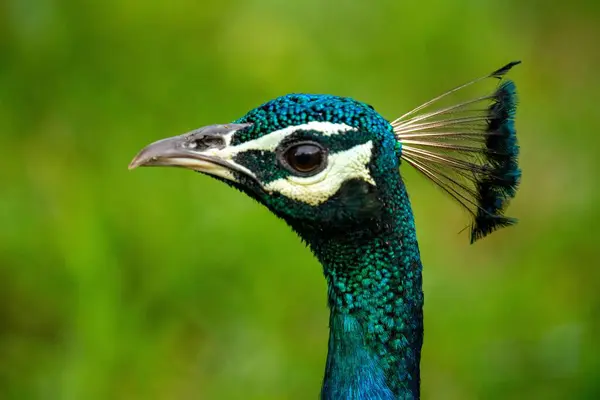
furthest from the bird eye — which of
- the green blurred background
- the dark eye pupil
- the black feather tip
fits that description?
the green blurred background

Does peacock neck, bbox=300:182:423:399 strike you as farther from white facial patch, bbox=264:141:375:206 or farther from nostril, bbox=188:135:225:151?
nostril, bbox=188:135:225:151

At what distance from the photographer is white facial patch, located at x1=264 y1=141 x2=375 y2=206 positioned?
1.51m

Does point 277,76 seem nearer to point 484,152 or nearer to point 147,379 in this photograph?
point 147,379

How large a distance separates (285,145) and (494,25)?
8.58 ft

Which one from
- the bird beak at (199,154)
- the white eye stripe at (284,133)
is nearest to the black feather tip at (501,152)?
the white eye stripe at (284,133)

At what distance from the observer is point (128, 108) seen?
3262mm

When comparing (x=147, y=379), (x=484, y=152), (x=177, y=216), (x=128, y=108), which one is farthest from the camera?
(x=128, y=108)

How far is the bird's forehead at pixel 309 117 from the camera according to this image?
59.5 inches

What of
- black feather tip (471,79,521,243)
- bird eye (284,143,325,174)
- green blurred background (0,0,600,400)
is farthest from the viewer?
green blurred background (0,0,600,400)

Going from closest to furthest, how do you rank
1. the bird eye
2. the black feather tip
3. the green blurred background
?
the bird eye, the black feather tip, the green blurred background

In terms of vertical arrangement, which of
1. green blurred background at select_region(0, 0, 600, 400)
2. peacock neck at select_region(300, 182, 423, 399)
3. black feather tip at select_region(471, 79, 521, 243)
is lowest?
peacock neck at select_region(300, 182, 423, 399)

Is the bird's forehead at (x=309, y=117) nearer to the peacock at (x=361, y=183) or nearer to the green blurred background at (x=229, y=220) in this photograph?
the peacock at (x=361, y=183)

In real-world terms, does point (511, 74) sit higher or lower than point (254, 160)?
higher

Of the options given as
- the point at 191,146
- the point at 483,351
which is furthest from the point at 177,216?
the point at 191,146
